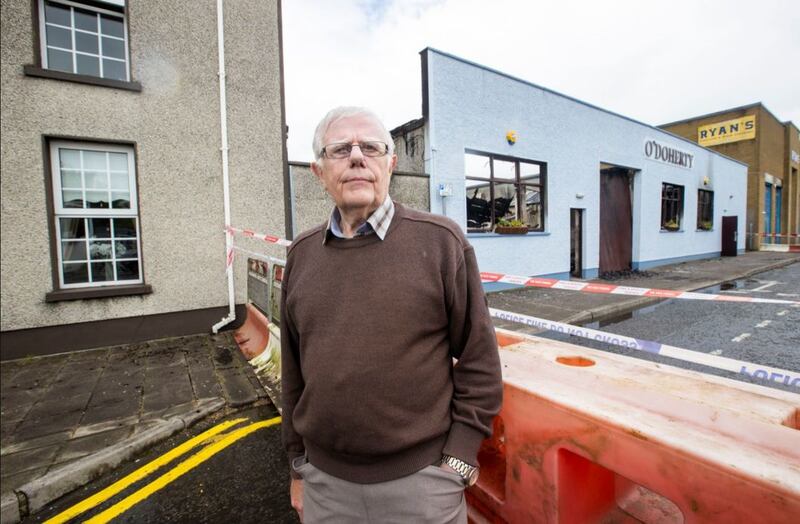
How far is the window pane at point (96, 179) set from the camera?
5.50 meters

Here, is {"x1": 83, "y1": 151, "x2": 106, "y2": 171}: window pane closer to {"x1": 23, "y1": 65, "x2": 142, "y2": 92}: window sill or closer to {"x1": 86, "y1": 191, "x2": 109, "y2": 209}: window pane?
{"x1": 86, "y1": 191, "x2": 109, "y2": 209}: window pane

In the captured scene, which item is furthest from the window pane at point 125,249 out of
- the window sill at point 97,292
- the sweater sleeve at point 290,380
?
the sweater sleeve at point 290,380

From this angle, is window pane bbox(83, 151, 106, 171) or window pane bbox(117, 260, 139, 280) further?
window pane bbox(117, 260, 139, 280)

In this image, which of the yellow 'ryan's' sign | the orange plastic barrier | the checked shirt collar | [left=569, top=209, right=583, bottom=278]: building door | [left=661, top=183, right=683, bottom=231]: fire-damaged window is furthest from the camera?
the yellow 'ryan's' sign

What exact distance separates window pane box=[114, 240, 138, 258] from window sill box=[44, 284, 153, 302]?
502mm

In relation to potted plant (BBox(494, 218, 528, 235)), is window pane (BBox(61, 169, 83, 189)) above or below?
above

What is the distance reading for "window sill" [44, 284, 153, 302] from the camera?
522 cm

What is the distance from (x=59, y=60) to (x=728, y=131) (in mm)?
33542

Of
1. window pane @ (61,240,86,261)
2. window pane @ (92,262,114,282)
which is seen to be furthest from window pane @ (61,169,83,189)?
window pane @ (92,262,114,282)

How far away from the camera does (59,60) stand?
535cm

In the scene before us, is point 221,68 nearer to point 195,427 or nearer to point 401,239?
point 195,427

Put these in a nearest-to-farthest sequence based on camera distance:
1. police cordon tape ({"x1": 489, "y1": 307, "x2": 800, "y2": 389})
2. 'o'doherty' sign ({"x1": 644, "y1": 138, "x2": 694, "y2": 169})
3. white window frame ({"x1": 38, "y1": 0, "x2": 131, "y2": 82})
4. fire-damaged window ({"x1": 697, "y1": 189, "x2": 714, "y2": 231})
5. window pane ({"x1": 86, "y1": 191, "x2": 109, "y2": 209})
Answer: police cordon tape ({"x1": 489, "y1": 307, "x2": 800, "y2": 389})
white window frame ({"x1": 38, "y1": 0, "x2": 131, "y2": 82})
window pane ({"x1": 86, "y1": 191, "x2": 109, "y2": 209})
'o'doherty' sign ({"x1": 644, "y1": 138, "x2": 694, "y2": 169})
fire-damaged window ({"x1": 697, "y1": 189, "x2": 714, "y2": 231})

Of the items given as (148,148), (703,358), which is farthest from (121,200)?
(703,358)

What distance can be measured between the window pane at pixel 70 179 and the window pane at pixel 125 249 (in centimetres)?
94
